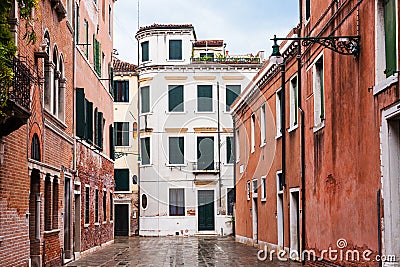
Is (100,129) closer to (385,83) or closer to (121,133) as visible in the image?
(121,133)

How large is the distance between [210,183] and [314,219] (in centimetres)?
2671

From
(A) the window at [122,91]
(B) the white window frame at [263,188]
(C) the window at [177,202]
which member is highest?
(A) the window at [122,91]

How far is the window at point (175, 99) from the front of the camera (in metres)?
45.0

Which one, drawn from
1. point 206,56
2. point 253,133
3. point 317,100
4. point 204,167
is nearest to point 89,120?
point 253,133

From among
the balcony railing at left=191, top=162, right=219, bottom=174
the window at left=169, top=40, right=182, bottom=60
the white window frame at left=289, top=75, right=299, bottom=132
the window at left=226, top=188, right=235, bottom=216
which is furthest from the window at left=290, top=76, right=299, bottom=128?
the window at left=169, top=40, right=182, bottom=60

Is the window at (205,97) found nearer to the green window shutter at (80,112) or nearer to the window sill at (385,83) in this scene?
the green window shutter at (80,112)

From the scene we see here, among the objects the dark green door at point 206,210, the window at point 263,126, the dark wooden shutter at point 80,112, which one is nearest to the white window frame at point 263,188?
the window at point 263,126

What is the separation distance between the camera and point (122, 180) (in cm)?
4516

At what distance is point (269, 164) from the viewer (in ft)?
84.0

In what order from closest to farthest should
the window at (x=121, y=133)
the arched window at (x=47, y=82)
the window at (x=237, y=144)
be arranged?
the arched window at (x=47, y=82) → the window at (x=237, y=144) → the window at (x=121, y=133)

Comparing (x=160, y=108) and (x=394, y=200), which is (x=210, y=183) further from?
(x=394, y=200)

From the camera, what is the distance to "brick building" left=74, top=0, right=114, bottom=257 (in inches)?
940

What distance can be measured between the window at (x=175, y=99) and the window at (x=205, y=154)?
101 inches

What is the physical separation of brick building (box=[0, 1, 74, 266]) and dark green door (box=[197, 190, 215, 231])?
2215 centimetres
